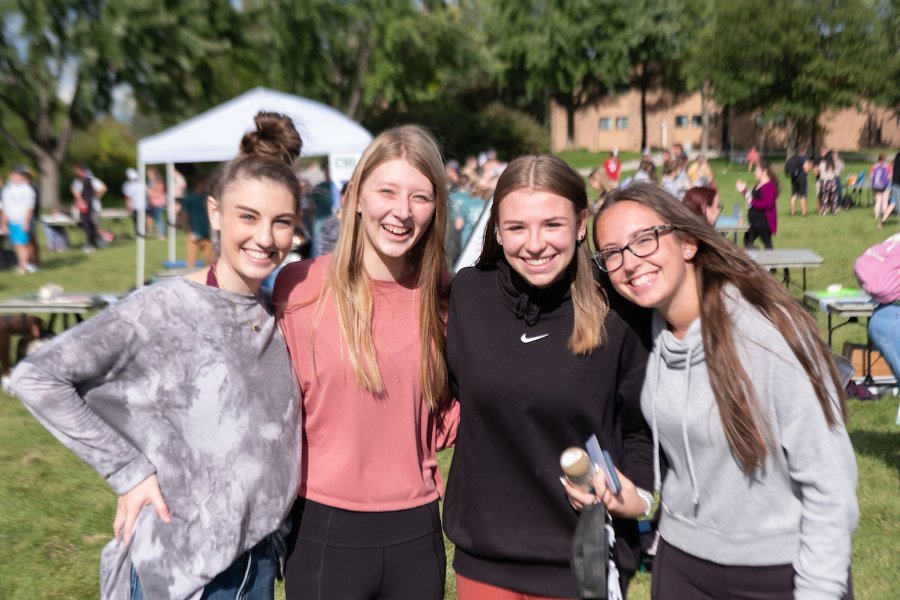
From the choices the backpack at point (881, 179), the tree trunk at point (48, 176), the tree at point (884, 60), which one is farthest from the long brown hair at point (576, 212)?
the tree at point (884, 60)

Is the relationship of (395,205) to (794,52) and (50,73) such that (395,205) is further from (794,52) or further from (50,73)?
(794,52)

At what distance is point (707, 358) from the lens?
204 centimetres

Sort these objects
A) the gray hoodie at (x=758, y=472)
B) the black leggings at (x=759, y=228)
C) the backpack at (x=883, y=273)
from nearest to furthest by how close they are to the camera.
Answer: the gray hoodie at (x=758, y=472), the backpack at (x=883, y=273), the black leggings at (x=759, y=228)

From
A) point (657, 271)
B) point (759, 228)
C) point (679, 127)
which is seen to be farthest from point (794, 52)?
point (657, 271)

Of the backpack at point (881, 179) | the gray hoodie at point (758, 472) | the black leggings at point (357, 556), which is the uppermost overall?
the backpack at point (881, 179)

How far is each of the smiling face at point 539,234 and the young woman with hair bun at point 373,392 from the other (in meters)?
0.32

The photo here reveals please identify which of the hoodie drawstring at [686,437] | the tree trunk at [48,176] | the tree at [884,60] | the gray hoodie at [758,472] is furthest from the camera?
the tree at [884,60]

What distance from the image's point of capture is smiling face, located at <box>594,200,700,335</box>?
213cm

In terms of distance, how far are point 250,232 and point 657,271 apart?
107 cm

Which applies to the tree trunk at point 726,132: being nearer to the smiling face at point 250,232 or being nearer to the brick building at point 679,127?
the brick building at point 679,127

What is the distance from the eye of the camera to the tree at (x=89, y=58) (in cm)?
2891

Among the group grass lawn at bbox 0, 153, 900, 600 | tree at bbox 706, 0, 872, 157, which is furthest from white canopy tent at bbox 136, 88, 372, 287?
tree at bbox 706, 0, 872, 157

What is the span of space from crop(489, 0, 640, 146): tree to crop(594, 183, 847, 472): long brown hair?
4805 centimetres

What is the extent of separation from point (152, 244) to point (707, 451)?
21069mm
